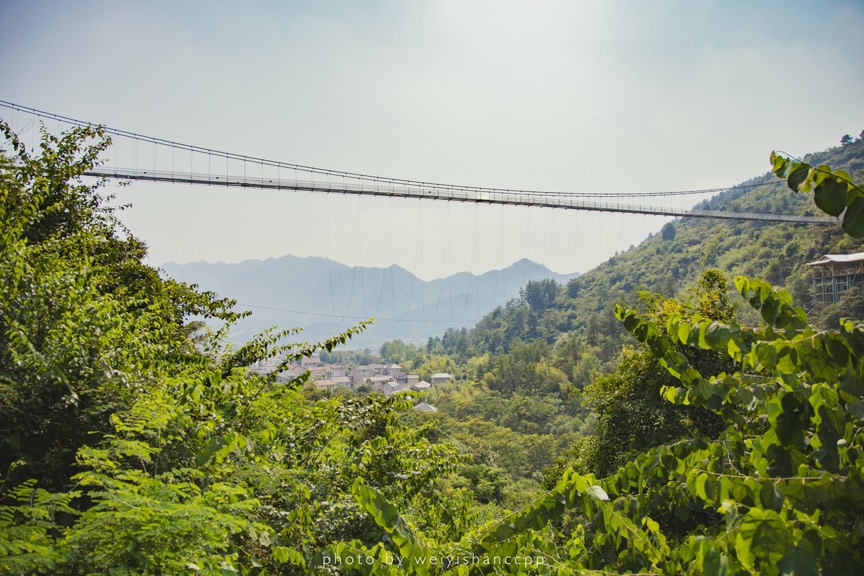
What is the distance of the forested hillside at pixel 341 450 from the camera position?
1230 millimetres

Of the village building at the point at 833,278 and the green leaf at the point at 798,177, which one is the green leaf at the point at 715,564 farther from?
the village building at the point at 833,278

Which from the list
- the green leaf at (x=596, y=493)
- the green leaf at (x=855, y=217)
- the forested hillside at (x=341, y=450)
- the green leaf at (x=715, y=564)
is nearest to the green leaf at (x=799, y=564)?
the forested hillside at (x=341, y=450)

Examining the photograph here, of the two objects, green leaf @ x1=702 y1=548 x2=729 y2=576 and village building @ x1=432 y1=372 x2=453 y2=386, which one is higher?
green leaf @ x1=702 y1=548 x2=729 y2=576

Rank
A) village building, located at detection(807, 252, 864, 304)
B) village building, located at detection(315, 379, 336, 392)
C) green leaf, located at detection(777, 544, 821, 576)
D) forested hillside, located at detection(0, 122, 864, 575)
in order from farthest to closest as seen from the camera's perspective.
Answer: village building, located at detection(315, 379, 336, 392)
village building, located at detection(807, 252, 864, 304)
forested hillside, located at detection(0, 122, 864, 575)
green leaf, located at detection(777, 544, 821, 576)

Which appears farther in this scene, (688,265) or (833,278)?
(688,265)

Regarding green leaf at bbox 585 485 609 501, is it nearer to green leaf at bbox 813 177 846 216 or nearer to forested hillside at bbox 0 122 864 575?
forested hillside at bbox 0 122 864 575

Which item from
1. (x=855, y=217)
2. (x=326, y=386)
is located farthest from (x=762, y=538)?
(x=326, y=386)

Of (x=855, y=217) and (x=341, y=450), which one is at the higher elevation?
(x=855, y=217)

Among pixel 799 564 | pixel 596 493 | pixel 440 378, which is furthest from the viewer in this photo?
pixel 440 378

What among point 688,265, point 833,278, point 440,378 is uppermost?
point 688,265

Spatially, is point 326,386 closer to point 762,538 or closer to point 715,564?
point 715,564

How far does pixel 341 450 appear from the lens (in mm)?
4266

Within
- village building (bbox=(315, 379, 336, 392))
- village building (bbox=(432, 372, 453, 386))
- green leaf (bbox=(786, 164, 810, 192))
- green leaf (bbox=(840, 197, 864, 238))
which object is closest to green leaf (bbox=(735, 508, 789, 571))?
green leaf (bbox=(840, 197, 864, 238))

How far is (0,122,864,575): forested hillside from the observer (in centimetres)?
123
